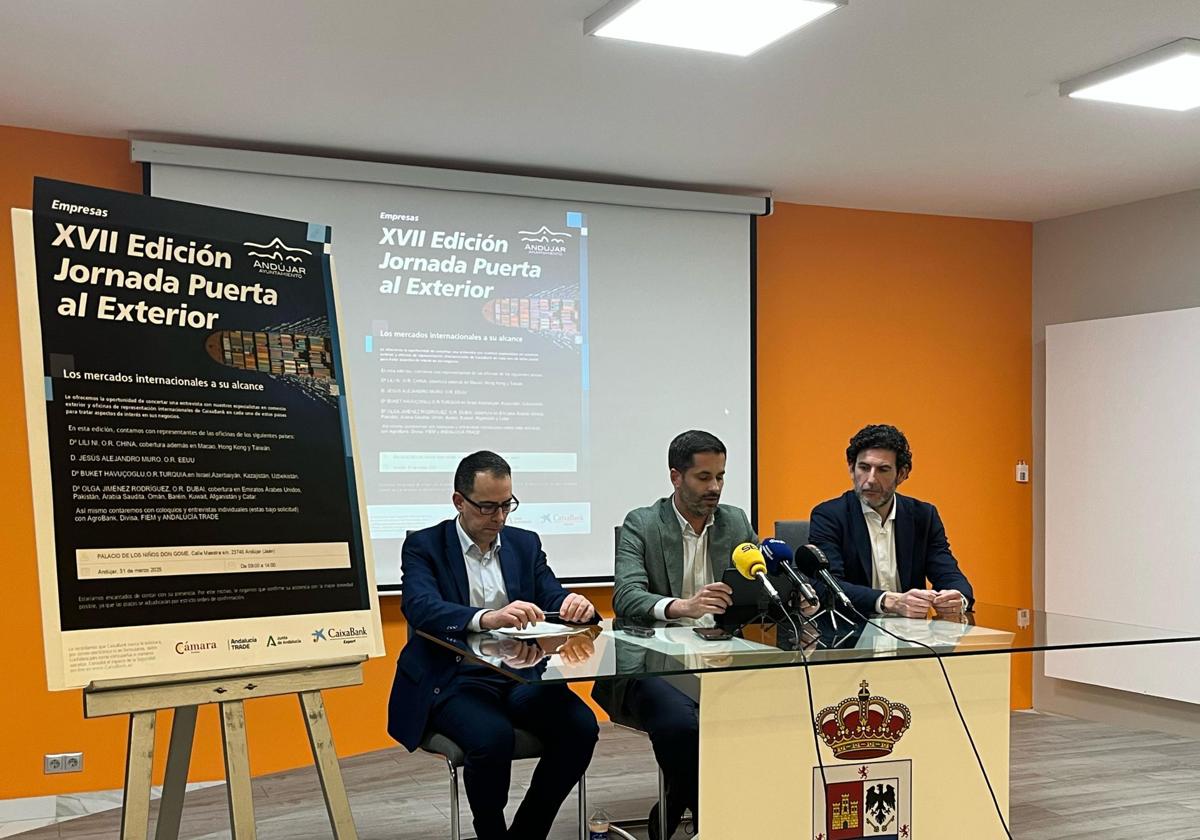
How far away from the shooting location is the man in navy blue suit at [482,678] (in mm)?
3424

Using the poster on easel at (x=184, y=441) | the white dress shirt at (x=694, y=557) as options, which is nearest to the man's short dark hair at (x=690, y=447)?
the white dress shirt at (x=694, y=557)

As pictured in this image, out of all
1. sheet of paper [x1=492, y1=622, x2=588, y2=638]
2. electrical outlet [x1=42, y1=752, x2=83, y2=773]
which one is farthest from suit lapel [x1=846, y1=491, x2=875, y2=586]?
electrical outlet [x1=42, y1=752, x2=83, y2=773]

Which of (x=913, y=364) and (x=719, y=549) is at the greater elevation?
(x=913, y=364)

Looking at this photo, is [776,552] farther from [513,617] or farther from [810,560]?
[513,617]

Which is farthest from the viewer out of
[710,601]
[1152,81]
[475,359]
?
[475,359]

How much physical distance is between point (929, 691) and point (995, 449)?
3806mm

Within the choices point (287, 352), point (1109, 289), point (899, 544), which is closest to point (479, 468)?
point (287, 352)

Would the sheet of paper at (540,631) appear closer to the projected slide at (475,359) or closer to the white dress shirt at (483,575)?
the white dress shirt at (483,575)

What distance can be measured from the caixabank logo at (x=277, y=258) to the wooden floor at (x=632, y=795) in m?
2.29

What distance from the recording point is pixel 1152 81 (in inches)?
165

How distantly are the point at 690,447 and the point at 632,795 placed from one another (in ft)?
5.36

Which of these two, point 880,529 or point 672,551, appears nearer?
point 672,551

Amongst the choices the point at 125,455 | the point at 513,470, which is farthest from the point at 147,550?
the point at 513,470

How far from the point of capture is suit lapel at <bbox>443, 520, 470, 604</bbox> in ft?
12.1
